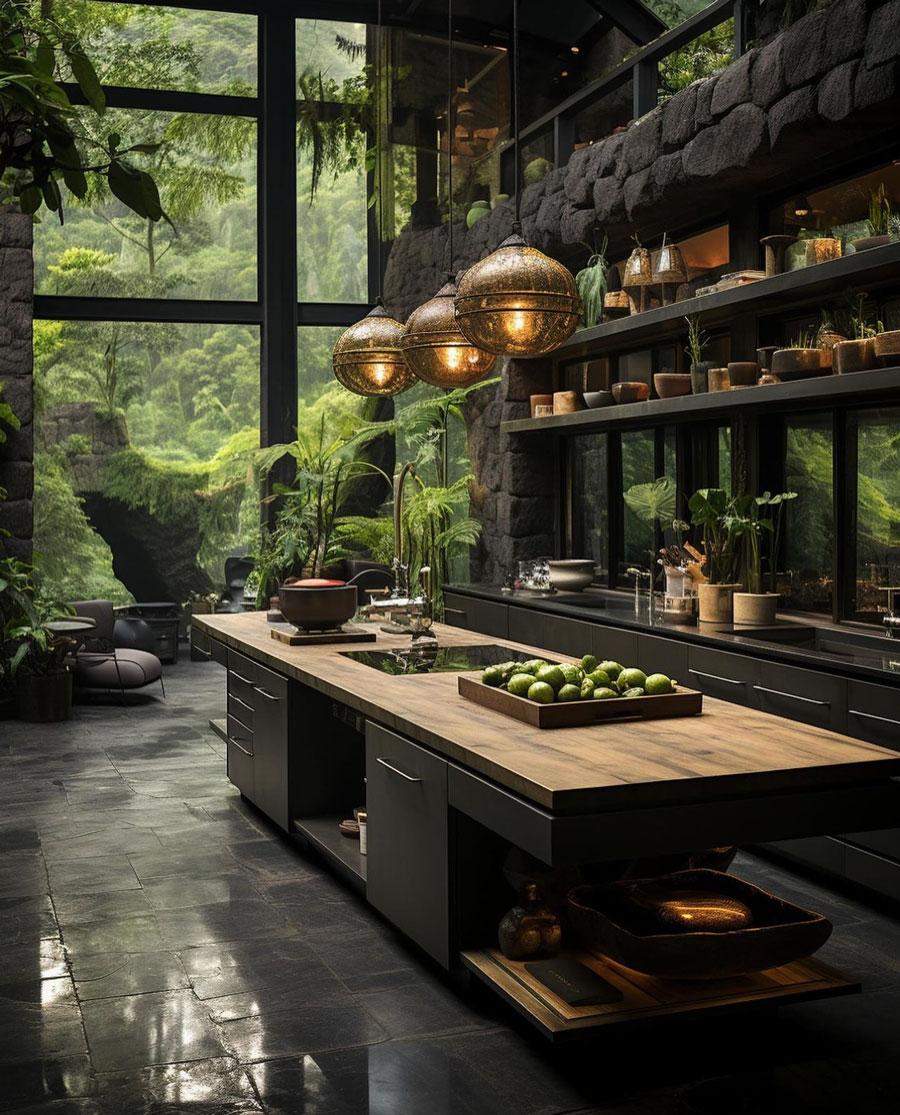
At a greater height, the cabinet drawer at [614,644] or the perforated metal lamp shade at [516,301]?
the perforated metal lamp shade at [516,301]

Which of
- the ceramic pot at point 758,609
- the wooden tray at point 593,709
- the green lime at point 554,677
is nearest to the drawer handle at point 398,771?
the wooden tray at point 593,709

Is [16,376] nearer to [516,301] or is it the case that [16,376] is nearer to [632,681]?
[516,301]

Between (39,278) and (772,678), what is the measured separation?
8.52 m

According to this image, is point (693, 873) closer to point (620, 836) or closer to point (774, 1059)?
point (774, 1059)

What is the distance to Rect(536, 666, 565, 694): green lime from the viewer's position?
358 cm

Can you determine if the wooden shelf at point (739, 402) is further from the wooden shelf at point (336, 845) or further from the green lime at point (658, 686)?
the wooden shelf at point (336, 845)

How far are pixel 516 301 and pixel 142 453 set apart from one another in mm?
8573

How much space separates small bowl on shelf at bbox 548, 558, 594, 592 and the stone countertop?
0.21 ft

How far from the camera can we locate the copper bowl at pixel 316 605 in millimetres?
5469

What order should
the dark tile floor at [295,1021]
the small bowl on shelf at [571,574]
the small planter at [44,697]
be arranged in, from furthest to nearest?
the small planter at [44,697] → the small bowl on shelf at [571,574] → the dark tile floor at [295,1021]

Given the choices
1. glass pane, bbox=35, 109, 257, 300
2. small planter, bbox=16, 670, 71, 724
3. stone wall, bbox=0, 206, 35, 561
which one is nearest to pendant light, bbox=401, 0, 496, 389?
small planter, bbox=16, 670, 71, 724

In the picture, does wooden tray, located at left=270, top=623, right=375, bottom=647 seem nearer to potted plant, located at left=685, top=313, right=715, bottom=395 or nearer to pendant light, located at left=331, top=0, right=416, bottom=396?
pendant light, located at left=331, top=0, right=416, bottom=396

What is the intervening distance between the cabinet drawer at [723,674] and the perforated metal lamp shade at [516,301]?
5.37 feet

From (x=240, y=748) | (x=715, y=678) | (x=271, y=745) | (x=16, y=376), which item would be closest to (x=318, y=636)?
(x=271, y=745)
